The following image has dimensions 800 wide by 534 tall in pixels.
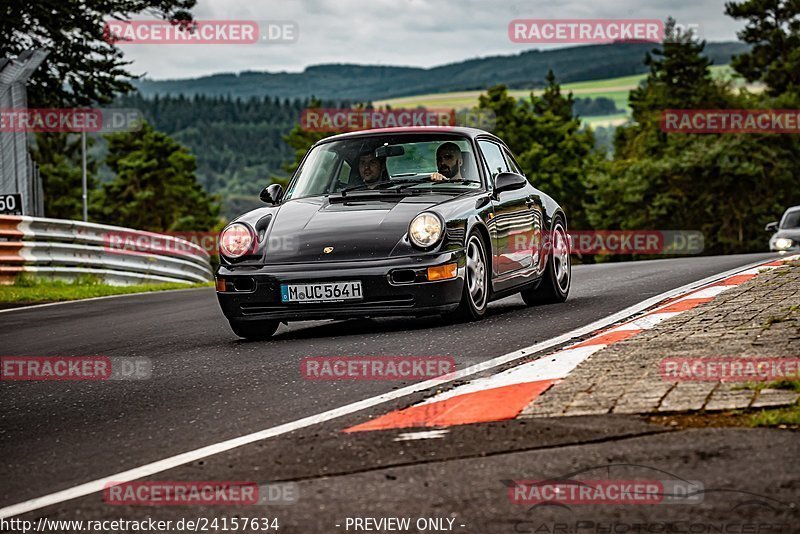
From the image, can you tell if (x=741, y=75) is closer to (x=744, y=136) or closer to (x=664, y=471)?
(x=744, y=136)

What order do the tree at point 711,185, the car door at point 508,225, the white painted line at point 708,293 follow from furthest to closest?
the tree at point 711,185 < the car door at point 508,225 < the white painted line at point 708,293

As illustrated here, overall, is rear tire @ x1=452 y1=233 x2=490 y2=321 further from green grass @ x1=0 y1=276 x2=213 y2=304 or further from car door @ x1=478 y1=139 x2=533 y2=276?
green grass @ x1=0 y1=276 x2=213 y2=304

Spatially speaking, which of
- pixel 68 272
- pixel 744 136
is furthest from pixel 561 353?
pixel 744 136

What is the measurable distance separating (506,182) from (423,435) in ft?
16.7

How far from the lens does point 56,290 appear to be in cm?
1662

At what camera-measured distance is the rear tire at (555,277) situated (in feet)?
34.9

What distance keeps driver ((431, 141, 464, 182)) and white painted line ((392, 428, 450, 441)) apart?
16.7 ft
